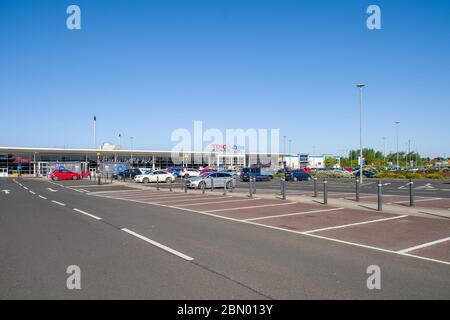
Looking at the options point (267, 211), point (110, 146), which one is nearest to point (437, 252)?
point (267, 211)

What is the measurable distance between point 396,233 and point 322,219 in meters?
2.93

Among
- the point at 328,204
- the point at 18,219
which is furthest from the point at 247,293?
the point at 328,204

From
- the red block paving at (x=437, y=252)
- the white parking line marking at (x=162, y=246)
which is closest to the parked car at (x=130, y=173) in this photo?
the white parking line marking at (x=162, y=246)

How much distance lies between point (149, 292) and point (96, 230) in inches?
237

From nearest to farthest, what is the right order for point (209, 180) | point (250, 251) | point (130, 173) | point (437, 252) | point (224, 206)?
point (437, 252), point (250, 251), point (224, 206), point (209, 180), point (130, 173)

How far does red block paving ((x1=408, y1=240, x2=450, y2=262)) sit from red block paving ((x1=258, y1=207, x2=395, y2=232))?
329cm

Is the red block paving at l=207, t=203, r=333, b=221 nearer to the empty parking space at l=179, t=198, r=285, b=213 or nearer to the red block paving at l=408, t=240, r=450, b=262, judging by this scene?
the empty parking space at l=179, t=198, r=285, b=213

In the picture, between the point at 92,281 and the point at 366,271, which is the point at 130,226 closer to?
the point at 92,281

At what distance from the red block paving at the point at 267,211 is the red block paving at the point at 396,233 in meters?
3.75

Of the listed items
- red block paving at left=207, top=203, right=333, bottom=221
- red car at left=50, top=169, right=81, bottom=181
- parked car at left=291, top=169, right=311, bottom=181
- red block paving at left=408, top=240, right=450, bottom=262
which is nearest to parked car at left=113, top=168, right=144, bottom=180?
red car at left=50, top=169, right=81, bottom=181

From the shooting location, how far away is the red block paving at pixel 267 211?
1425cm

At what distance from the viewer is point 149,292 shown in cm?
548

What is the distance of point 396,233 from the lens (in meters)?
10.3

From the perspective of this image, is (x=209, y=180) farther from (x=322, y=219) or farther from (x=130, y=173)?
(x=130, y=173)
